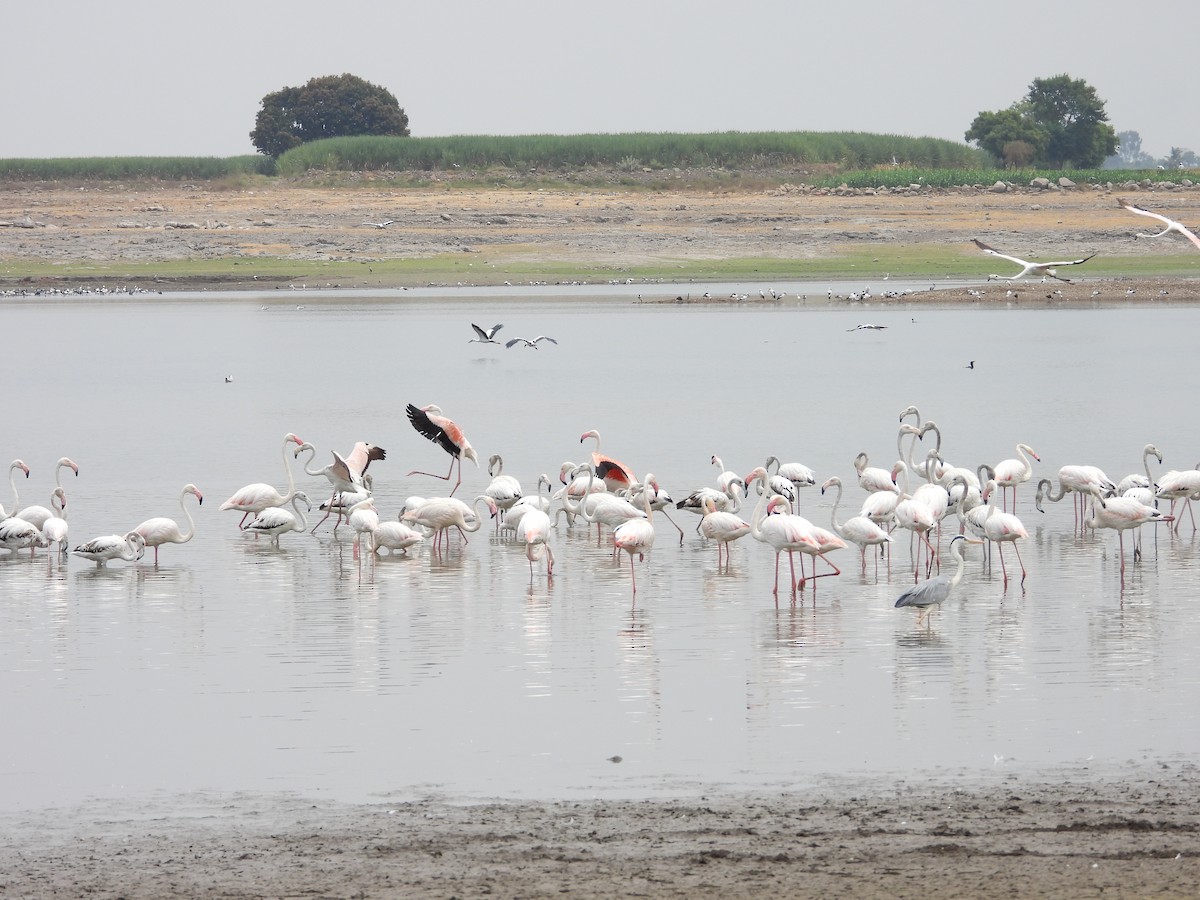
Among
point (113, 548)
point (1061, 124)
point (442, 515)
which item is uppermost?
point (1061, 124)

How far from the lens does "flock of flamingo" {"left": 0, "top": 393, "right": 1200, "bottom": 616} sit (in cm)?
1107

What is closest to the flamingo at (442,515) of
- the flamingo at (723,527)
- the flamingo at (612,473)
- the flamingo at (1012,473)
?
the flamingo at (612,473)

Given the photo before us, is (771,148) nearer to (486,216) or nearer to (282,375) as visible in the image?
(486,216)

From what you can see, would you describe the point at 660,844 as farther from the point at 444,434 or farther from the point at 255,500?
the point at 444,434

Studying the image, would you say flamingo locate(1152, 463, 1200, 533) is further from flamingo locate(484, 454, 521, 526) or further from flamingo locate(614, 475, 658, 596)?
flamingo locate(484, 454, 521, 526)

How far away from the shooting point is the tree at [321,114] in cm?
8381

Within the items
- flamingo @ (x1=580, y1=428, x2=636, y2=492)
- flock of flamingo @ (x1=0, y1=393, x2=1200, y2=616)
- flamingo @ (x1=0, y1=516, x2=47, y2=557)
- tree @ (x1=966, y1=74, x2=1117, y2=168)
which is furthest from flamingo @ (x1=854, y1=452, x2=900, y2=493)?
tree @ (x1=966, y1=74, x2=1117, y2=168)

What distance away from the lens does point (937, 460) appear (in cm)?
1336

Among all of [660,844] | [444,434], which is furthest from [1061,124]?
[660,844]

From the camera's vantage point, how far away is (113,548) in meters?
11.5

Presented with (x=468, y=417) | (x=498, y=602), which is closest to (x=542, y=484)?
(x=498, y=602)

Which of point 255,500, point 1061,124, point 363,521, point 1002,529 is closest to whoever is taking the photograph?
point 1002,529

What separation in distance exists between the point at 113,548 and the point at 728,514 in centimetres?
422

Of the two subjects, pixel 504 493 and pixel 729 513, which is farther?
pixel 504 493
